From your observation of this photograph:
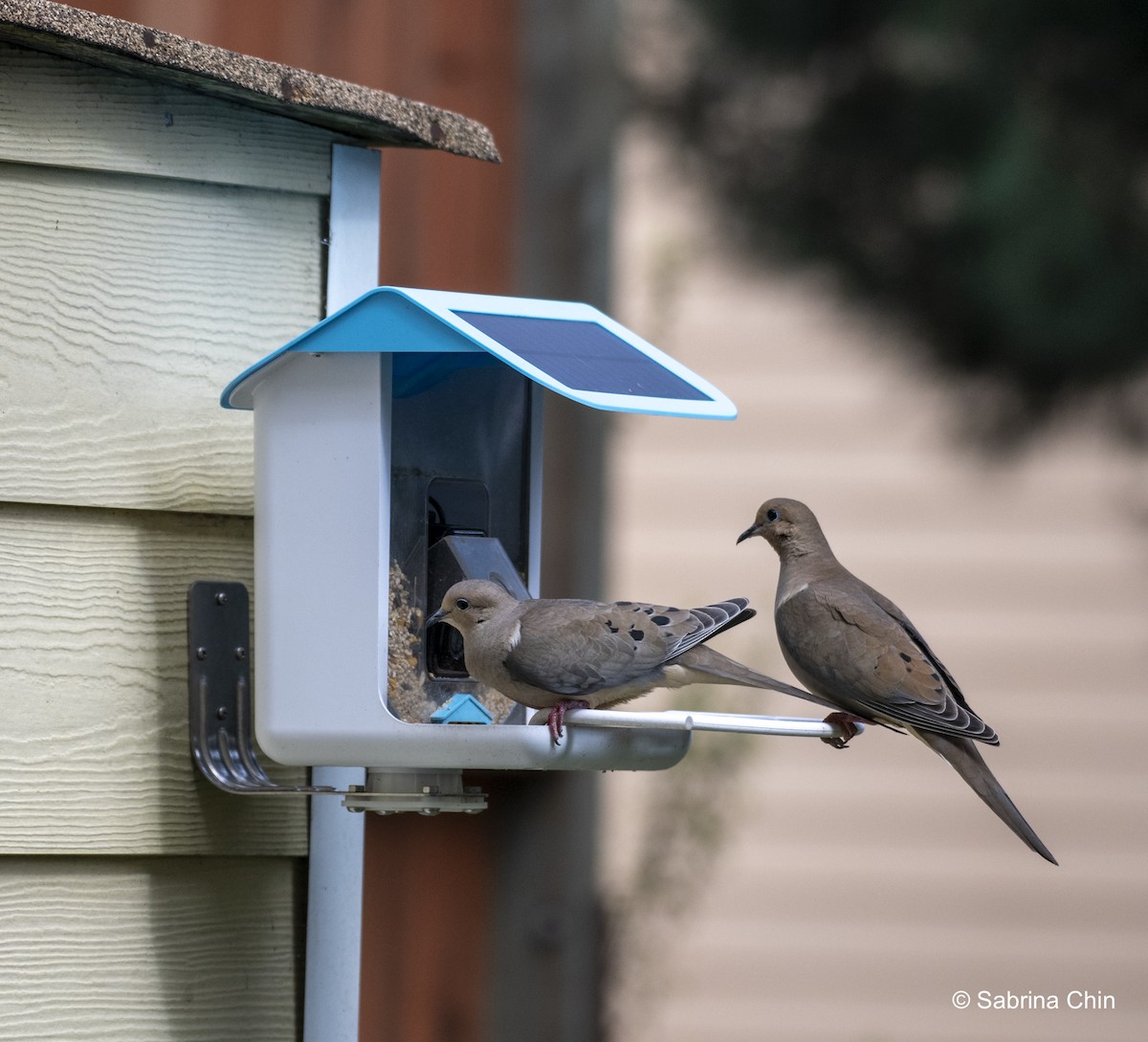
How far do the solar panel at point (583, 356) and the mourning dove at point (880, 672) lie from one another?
62 centimetres

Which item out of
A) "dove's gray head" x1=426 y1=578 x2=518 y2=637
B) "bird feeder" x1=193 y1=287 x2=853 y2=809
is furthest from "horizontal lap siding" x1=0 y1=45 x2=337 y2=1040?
"dove's gray head" x1=426 y1=578 x2=518 y2=637

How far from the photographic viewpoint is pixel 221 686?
2.49m

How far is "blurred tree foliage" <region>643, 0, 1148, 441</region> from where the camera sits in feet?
14.8

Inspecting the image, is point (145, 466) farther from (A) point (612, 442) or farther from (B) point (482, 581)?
(A) point (612, 442)

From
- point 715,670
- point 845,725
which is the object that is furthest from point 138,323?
point 845,725

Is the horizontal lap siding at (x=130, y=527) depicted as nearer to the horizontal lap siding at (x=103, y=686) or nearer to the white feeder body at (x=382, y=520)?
the horizontal lap siding at (x=103, y=686)

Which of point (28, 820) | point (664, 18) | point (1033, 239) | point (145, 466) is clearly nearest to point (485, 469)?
point (145, 466)

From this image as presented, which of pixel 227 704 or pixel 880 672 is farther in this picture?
pixel 880 672

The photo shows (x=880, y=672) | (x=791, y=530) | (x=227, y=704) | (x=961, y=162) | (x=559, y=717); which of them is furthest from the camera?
(x=961, y=162)

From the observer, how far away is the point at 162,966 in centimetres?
244

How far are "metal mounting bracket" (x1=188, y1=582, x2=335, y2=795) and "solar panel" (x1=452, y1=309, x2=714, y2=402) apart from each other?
0.61 metres

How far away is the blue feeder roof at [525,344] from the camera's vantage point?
6.91 feet

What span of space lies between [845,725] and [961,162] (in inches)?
99.4

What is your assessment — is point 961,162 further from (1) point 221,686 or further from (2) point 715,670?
(1) point 221,686
